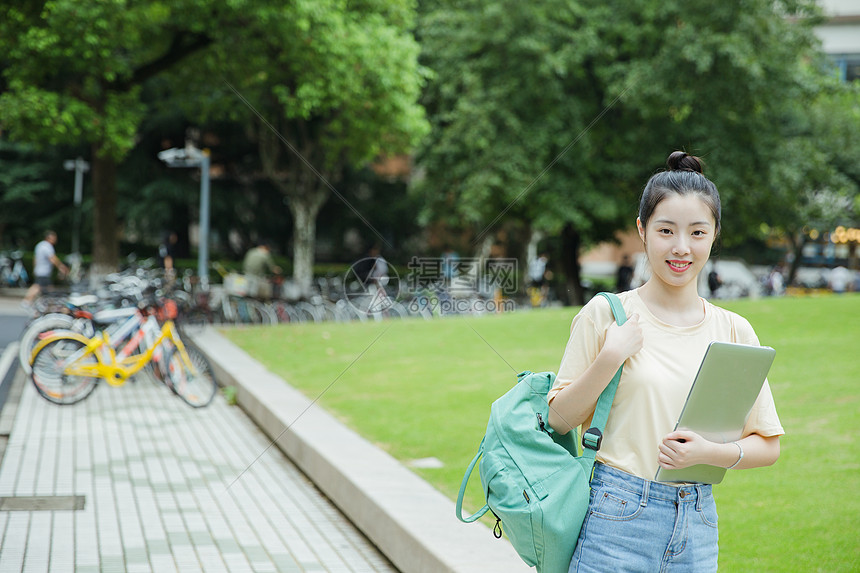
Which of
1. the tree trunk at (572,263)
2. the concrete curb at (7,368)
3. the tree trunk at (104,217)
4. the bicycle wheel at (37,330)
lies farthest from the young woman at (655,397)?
the tree trunk at (572,263)

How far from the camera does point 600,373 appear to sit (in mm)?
1974

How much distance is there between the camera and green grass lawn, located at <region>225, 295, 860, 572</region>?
Answer: 14.2 ft

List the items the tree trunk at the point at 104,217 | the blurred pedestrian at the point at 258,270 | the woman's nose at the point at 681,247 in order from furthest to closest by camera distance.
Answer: the blurred pedestrian at the point at 258,270 < the tree trunk at the point at 104,217 < the woman's nose at the point at 681,247

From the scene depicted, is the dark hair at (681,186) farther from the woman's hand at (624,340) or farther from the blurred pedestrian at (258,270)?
the blurred pedestrian at (258,270)

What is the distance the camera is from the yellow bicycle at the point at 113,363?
8.52 metres

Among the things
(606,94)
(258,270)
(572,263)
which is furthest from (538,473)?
(572,263)

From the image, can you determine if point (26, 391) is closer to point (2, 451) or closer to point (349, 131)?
point (2, 451)

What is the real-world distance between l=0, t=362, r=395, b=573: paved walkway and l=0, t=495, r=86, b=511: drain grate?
29mm

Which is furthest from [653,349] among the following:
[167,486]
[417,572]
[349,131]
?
[349,131]

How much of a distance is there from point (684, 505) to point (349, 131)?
17.3 m

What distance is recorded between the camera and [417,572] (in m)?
4.16

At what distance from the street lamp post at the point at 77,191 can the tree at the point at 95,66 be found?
435 inches

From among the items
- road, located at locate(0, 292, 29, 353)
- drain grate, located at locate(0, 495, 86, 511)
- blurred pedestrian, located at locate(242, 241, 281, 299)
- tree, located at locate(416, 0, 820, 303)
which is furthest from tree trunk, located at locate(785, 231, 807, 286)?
drain grate, located at locate(0, 495, 86, 511)

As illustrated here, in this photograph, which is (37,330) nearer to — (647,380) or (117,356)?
(117,356)
